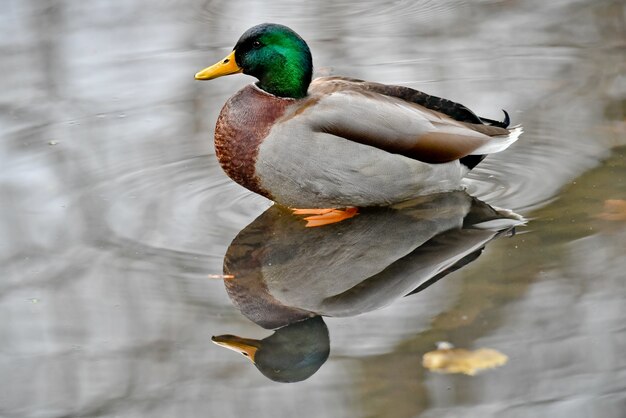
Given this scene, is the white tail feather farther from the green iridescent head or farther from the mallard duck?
the green iridescent head

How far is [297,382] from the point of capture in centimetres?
393

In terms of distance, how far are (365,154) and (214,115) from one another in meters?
1.54

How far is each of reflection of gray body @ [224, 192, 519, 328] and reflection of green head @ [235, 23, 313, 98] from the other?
0.61 meters

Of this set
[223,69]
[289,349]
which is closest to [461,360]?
[289,349]

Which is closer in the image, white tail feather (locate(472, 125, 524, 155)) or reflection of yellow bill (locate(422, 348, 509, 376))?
reflection of yellow bill (locate(422, 348, 509, 376))

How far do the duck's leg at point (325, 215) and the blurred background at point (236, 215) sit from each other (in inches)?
11.5

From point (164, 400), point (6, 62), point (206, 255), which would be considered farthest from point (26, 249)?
point (6, 62)

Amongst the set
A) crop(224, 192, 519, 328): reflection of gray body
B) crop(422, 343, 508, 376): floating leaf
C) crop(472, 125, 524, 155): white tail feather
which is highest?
crop(472, 125, 524, 155): white tail feather

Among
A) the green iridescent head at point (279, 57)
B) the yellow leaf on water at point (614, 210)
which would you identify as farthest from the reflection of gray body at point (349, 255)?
the green iridescent head at point (279, 57)

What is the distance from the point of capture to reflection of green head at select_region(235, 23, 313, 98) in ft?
17.7

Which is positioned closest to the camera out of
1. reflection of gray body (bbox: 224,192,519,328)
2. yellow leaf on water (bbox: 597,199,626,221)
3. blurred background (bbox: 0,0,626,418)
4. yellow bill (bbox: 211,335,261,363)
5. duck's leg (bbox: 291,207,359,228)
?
blurred background (bbox: 0,0,626,418)

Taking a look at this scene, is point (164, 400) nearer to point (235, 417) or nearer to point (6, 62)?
point (235, 417)

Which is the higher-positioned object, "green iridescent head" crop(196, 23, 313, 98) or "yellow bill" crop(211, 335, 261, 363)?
"green iridescent head" crop(196, 23, 313, 98)

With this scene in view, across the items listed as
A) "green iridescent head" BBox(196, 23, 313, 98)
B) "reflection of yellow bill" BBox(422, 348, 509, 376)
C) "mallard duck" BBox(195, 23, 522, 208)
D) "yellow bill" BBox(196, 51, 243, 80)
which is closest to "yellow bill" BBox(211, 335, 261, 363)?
"reflection of yellow bill" BBox(422, 348, 509, 376)
